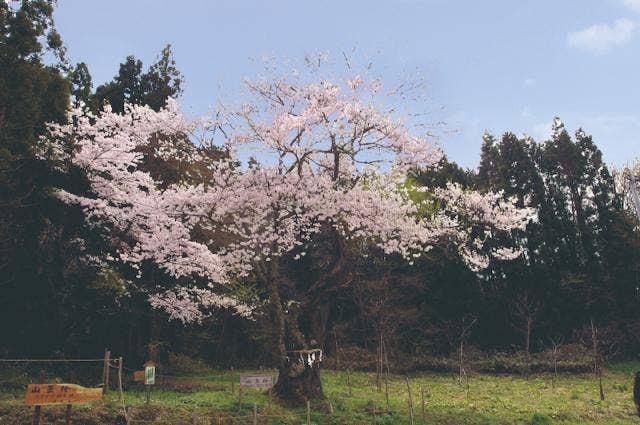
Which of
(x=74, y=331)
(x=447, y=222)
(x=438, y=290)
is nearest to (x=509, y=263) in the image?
(x=438, y=290)

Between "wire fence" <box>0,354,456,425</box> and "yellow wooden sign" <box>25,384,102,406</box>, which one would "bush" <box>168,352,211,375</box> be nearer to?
"wire fence" <box>0,354,456,425</box>

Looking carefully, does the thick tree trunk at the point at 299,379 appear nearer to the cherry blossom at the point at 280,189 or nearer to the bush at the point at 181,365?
the cherry blossom at the point at 280,189

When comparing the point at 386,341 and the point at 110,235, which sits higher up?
the point at 110,235

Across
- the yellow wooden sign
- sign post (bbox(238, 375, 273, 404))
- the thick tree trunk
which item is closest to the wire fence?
the thick tree trunk

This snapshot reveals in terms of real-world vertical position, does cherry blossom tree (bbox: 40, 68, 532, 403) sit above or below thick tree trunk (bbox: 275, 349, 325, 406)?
above

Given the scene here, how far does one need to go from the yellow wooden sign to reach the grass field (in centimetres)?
228

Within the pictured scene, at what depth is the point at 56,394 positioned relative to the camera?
8.78m

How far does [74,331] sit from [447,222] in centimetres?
1513

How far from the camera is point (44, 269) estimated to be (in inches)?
713

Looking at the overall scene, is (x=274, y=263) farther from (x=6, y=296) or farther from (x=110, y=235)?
(x=6, y=296)

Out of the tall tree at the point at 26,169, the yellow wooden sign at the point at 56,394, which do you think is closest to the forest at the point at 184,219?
the tall tree at the point at 26,169

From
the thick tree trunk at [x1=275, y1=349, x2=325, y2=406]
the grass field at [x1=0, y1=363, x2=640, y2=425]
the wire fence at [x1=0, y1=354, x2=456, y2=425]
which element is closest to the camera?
the grass field at [x1=0, y1=363, x2=640, y2=425]

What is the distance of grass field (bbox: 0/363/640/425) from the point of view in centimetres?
1178

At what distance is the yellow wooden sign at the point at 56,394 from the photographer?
8.65 metres
